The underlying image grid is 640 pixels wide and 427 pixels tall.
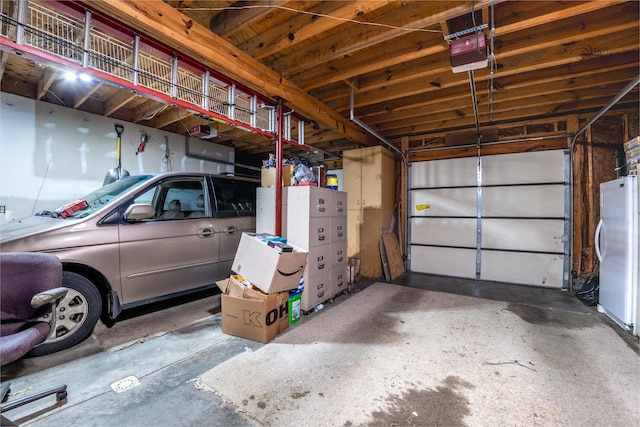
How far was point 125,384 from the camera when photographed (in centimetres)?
171

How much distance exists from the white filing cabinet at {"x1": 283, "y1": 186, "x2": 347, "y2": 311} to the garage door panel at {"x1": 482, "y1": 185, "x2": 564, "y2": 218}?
2898mm

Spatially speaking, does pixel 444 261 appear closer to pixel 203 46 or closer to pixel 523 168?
pixel 523 168

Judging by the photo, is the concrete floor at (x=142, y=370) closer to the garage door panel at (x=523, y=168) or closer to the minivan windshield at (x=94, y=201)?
the minivan windshield at (x=94, y=201)

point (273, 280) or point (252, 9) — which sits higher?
point (252, 9)

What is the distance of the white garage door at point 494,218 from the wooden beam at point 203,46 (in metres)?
3.00

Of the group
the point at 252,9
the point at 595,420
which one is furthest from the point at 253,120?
the point at 595,420

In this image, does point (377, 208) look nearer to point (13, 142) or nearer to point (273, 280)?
point (273, 280)

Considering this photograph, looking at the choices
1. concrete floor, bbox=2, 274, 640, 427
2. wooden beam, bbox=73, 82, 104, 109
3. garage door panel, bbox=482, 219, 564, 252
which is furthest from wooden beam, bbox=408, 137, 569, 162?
wooden beam, bbox=73, 82, 104, 109

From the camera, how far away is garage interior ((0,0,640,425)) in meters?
1.64

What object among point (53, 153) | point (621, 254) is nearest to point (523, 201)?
point (621, 254)

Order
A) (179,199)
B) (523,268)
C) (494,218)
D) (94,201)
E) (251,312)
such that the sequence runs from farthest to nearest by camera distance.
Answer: (494,218), (523,268), (179,199), (94,201), (251,312)

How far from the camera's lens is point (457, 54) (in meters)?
2.21

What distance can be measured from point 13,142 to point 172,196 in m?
1.88

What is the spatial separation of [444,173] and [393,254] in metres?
1.80
